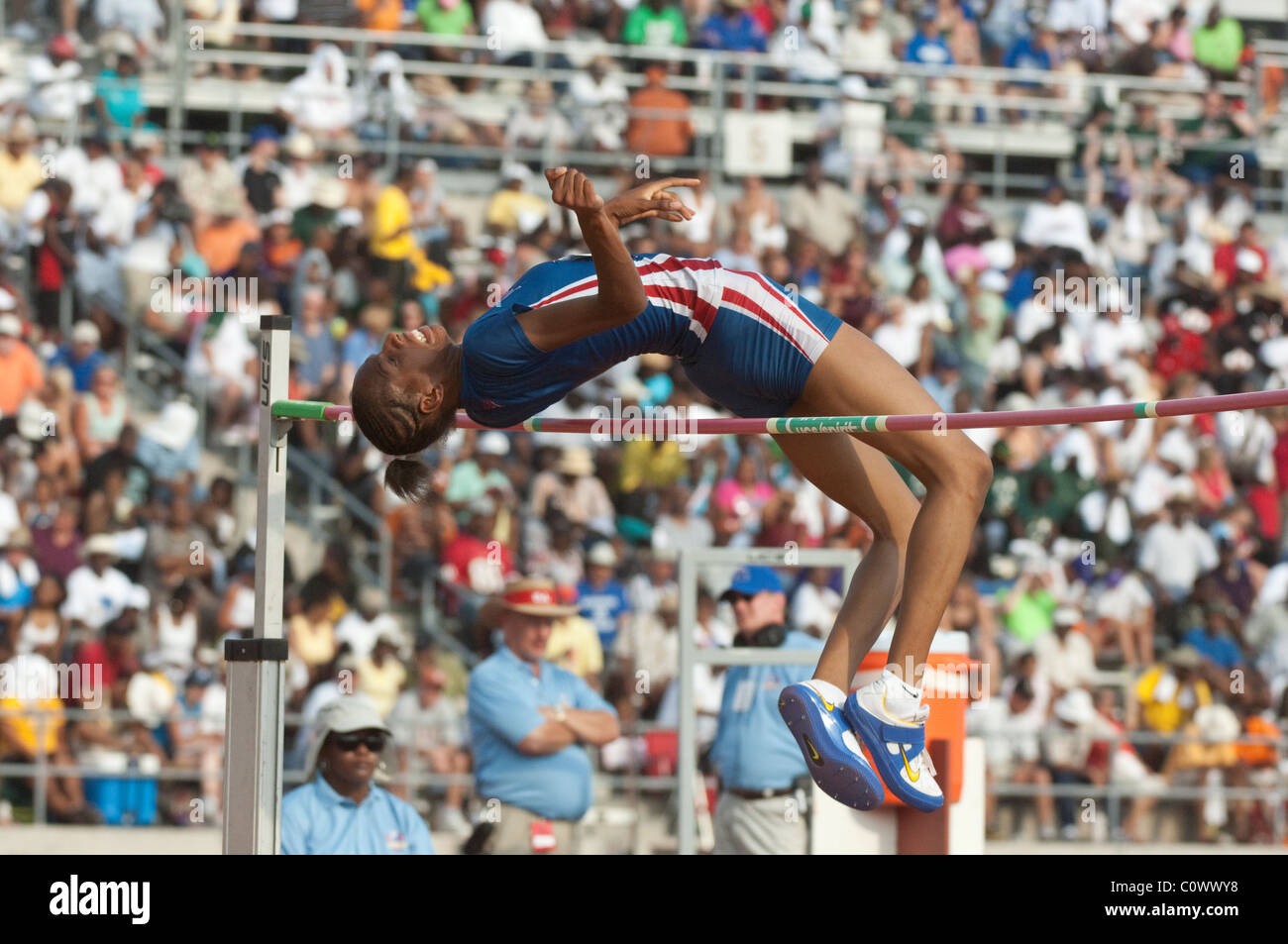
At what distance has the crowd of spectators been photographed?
388 inches

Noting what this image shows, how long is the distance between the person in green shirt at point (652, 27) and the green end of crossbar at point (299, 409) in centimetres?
888

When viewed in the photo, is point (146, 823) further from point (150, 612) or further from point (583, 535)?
point (583, 535)

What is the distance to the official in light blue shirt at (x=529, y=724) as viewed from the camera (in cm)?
741

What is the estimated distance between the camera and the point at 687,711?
25.2ft

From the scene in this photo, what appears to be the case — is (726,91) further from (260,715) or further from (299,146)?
(260,715)

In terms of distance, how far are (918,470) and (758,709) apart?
2835 millimetres

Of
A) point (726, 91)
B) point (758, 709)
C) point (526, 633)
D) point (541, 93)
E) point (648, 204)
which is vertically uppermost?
point (726, 91)

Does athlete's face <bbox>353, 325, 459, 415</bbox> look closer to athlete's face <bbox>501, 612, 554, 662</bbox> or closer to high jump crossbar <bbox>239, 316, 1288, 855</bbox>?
high jump crossbar <bbox>239, 316, 1288, 855</bbox>

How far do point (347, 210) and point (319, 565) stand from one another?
2743 millimetres

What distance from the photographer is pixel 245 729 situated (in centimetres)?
561

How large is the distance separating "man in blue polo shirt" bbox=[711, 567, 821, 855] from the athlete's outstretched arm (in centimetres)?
311

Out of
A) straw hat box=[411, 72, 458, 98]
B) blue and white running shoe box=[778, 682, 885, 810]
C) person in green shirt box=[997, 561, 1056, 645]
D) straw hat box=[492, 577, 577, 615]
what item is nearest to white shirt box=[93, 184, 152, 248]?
straw hat box=[411, 72, 458, 98]

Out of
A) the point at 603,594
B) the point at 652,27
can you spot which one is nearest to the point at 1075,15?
the point at 652,27

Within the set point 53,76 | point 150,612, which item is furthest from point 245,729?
point 53,76
